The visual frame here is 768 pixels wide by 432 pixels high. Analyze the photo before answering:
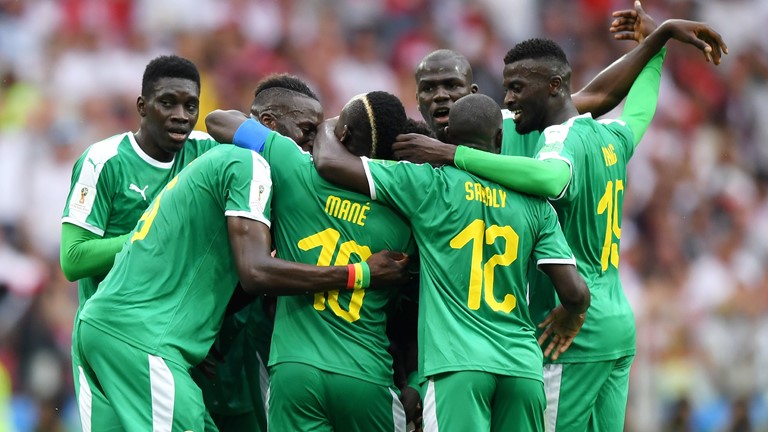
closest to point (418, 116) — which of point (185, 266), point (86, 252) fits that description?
point (86, 252)

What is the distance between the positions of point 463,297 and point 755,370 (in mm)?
8193

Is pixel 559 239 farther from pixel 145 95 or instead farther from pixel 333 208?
pixel 145 95

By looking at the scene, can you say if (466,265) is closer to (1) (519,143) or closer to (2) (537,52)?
(1) (519,143)

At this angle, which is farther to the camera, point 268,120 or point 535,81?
point 535,81

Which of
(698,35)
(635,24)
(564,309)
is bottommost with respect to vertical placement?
(564,309)

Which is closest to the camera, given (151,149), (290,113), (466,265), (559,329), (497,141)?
(466,265)

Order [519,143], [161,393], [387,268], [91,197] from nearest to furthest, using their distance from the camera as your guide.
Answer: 1. [161,393]
2. [387,268]
3. [91,197]
4. [519,143]

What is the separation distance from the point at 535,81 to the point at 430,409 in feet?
6.78

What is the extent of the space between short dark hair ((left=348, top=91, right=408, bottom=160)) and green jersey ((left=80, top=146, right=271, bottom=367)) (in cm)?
53

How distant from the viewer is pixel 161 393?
5.28 m

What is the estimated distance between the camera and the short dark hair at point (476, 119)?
5.59 meters

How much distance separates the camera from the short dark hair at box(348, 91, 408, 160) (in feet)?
18.3

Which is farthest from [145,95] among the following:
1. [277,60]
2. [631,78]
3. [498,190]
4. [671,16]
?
[671,16]

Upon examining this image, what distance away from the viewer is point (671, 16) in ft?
47.5
